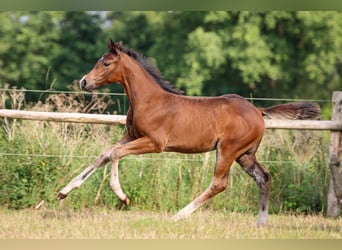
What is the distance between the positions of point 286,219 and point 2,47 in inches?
695

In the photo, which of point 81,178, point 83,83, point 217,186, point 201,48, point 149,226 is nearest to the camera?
point 149,226

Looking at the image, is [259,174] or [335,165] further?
[335,165]

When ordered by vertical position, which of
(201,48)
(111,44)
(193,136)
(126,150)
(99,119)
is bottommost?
(126,150)

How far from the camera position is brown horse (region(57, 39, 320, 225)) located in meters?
7.32

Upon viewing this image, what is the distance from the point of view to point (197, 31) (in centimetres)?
2280

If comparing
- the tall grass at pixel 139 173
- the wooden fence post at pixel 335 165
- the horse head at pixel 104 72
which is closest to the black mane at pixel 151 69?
the horse head at pixel 104 72

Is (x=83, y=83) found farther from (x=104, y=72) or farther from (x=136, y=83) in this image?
(x=136, y=83)

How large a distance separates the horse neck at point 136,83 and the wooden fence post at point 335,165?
2364 mm

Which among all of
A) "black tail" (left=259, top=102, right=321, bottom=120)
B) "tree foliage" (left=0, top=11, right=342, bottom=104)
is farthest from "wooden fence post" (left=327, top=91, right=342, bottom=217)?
"tree foliage" (left=0, top=11, right=342, bottom=104)

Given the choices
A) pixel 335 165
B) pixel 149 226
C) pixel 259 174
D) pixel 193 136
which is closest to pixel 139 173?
pixel 193 136

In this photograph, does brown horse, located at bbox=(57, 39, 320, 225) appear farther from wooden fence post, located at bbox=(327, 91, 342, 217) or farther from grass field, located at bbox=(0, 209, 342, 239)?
wooden fence post, located at bbox=(327, 91, 342, 217)

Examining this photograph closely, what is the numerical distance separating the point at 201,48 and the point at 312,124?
48.8ft

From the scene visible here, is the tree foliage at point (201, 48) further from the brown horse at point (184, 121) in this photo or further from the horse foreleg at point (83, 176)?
the horse foreleg at point (83, 176)

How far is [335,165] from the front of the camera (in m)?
8.12
